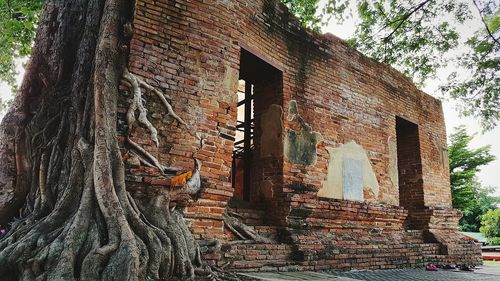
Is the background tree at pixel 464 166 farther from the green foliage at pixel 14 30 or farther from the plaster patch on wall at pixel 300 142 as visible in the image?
the green foliage at pixel 14 30

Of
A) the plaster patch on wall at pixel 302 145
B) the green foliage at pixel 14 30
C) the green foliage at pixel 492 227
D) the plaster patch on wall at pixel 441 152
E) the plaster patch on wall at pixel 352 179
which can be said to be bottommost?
the green foliage at pixel 492 227

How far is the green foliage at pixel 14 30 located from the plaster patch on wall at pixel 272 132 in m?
5.25

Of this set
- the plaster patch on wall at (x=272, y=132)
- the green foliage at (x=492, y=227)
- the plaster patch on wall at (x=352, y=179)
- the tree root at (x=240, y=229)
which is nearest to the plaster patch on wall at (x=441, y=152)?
the plaster patch on wall at (x=352, y=179)

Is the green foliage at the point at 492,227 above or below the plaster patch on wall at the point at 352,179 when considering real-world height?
below

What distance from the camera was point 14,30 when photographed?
7.82 m

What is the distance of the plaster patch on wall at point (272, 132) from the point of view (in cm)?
568

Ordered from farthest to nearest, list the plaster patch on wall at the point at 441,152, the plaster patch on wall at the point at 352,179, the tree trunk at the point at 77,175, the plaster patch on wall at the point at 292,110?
the plaster patch on wall at the point at 441,152
the plaster patch on wall at the point at 352,179
the plaster patch on wall at the point at 292,110
the tree trunk at the point at 77,175

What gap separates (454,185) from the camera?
1759cm

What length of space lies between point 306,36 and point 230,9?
1780 mm

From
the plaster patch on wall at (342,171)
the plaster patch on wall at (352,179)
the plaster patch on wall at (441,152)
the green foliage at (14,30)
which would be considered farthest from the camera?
the plaster patch on wall at (441,152)

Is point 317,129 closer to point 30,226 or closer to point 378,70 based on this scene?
point 378,70

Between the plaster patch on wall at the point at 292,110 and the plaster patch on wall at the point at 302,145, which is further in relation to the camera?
the plaster patch on wall at the point at 292,110

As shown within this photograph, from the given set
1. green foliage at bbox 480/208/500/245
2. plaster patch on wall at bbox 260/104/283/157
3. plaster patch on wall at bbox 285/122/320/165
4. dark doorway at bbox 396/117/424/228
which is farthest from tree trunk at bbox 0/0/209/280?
green foliage at bbox 480/208/500/245

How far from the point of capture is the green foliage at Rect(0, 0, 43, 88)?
7.61 meters
